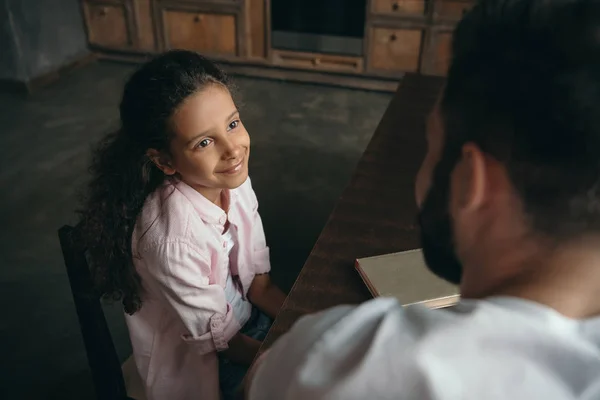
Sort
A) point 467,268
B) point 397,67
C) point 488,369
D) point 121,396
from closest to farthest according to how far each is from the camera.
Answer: point 488,369, point 467,268, point 121,396, point 397,67

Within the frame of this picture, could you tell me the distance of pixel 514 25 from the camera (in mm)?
436

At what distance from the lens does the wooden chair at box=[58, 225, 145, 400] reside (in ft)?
3.18

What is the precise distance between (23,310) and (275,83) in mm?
2287

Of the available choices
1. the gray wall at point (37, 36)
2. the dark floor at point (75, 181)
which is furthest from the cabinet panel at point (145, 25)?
the gray wall at point (37, 36)

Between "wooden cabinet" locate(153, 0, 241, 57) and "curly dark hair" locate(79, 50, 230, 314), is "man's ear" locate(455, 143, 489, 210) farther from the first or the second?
"wooden cabinet" locate(153, 0, 241, 57)

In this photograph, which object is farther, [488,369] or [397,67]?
[397,67]

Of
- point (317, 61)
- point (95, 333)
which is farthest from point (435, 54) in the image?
point (95, 333)

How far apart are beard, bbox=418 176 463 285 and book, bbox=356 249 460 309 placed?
0.30m

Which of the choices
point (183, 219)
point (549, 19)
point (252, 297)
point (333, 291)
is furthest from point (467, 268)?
point (252, 297)

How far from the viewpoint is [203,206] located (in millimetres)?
1079

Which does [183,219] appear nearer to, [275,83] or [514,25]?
[514,25]

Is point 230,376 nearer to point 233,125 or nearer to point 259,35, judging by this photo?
point 233,125

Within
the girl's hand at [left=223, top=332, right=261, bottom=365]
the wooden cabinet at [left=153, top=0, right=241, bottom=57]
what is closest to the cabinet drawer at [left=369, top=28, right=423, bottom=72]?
the wooden cabinet at [left=153, top=0, right=241, bottom=57]

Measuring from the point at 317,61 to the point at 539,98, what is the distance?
3.31 metres
